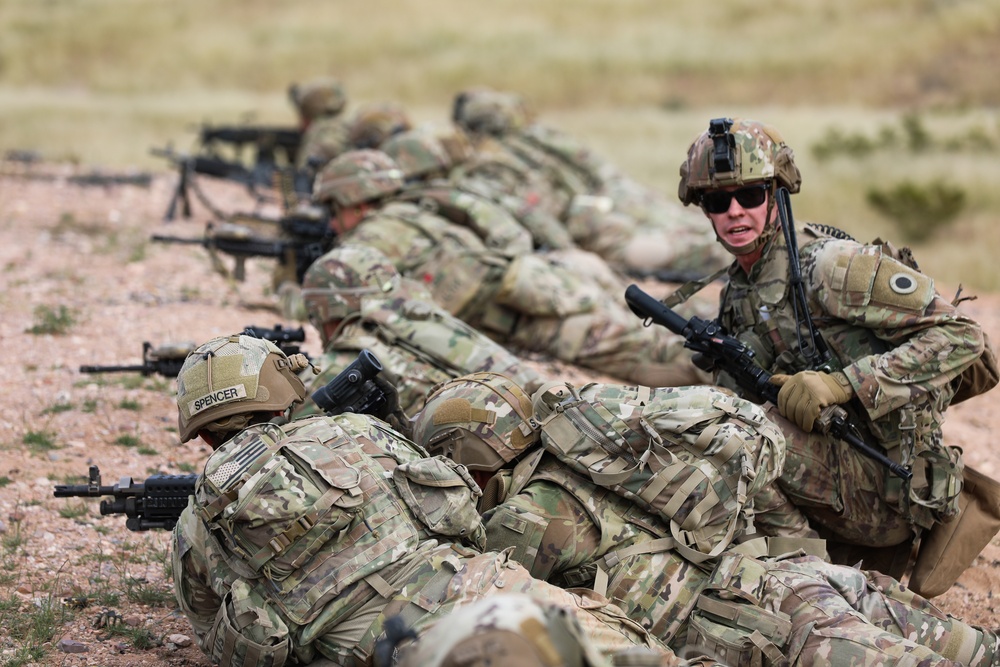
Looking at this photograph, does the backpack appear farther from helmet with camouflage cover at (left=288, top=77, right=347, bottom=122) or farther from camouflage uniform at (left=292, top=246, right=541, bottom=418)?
helmet with camouflage cover at (left=288, top=77, right=347, bottom=122)

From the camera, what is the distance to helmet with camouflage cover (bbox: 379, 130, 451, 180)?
996cm

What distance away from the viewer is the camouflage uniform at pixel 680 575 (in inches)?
152

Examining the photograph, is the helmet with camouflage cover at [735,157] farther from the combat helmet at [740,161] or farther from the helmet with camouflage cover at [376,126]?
the helmet with camouflage cover at [376,126]

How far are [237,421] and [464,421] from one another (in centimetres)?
80

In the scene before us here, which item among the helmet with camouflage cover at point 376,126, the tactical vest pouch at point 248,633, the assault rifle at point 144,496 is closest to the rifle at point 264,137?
the helmet with camouflage cover at point 376,126

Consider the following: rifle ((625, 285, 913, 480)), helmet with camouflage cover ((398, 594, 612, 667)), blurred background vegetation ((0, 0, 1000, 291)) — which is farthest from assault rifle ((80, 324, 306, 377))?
blurred background vegetation ((0, 0, 1000, 291))

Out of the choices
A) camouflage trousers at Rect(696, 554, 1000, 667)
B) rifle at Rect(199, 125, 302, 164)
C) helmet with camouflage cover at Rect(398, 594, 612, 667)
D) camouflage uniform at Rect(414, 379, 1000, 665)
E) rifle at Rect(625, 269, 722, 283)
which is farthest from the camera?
rifle at Rect(199, 125, 302, 164)

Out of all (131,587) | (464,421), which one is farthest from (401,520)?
(131,587)

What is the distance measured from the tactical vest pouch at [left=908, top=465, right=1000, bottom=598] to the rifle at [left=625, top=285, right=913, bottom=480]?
1.19 feet

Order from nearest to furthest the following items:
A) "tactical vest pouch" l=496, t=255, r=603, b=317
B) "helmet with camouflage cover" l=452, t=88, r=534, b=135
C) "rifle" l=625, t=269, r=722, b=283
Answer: "tactical vest pouch" l=496, t=255, r=603, b=317 → "rifle" l=625, t=269, r=722, b=283 → "helmet with camouflage cover" l=452, t=88, r=534, b=135

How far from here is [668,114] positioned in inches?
910

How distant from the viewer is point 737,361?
189 inches

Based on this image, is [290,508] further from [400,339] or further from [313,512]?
[400,339]

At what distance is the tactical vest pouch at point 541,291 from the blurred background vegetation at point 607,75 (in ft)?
20.6
